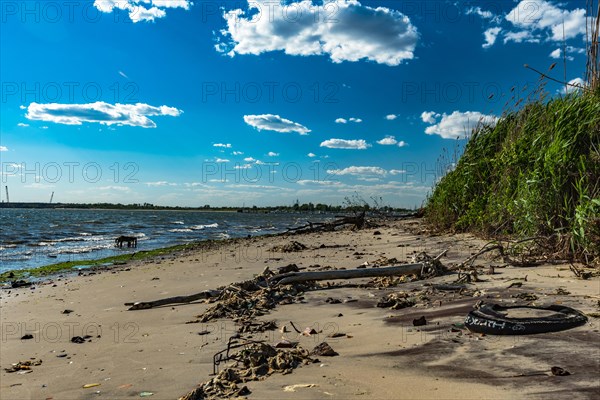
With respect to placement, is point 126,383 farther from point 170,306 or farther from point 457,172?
point 457,172

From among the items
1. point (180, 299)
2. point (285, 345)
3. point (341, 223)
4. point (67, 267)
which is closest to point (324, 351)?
point (285, 345)

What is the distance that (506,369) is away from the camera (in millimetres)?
2801

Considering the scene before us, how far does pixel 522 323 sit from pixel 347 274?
3813 millimetres

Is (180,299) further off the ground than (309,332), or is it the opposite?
(309,332)

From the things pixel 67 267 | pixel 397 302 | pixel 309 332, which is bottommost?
pixel 67 267

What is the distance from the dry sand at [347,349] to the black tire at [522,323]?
0.07m

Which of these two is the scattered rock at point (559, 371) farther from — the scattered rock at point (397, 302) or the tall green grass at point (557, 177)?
the tall green grass at point (557, 177)

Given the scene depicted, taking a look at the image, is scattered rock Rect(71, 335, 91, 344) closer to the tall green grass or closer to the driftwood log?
the tall green grass

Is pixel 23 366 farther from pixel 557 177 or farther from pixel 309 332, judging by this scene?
pixel 557 177

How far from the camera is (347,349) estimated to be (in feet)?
12.3

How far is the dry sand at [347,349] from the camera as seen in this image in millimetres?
2725

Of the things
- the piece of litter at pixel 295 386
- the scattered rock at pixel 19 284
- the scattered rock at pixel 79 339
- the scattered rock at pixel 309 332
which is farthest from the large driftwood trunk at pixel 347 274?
the scattered rock at pixel 19 284

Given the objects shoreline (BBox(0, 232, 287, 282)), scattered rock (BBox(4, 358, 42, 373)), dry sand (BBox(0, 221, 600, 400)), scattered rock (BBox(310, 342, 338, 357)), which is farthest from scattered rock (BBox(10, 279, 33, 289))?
scattered rock (BBox(310, 342, 338, 357))

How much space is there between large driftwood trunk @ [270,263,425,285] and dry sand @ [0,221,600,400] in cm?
28
